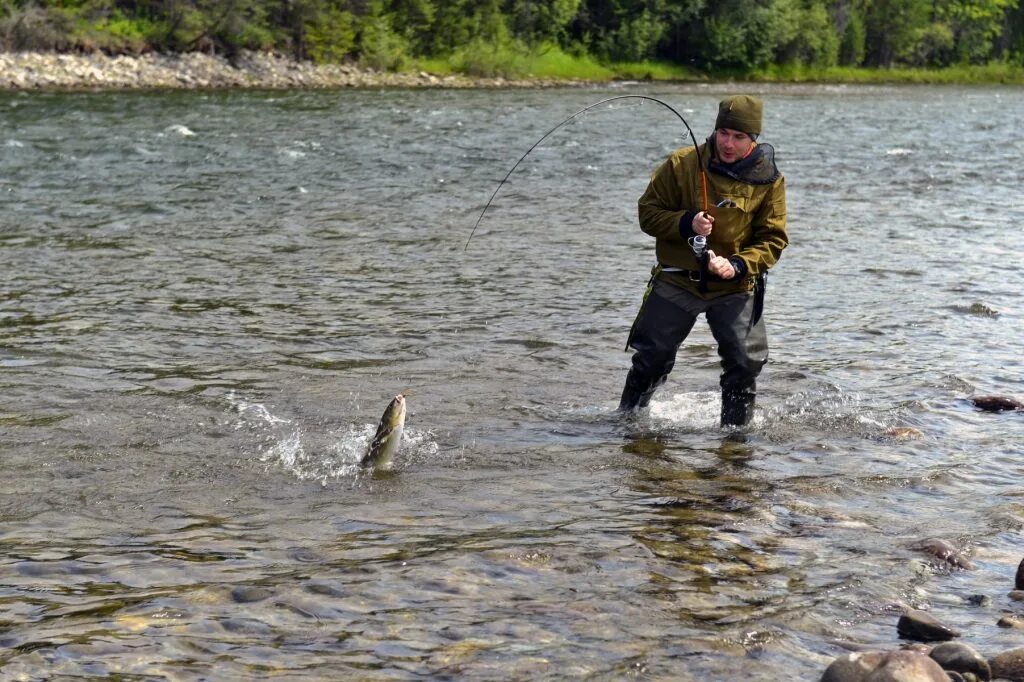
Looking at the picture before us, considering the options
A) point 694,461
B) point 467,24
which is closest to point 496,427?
point 694,461

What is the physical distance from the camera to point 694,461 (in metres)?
7.48

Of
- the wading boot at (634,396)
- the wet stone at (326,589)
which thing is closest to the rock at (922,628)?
the wet stone at (326,589)

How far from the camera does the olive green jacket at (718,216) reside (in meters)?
7.32

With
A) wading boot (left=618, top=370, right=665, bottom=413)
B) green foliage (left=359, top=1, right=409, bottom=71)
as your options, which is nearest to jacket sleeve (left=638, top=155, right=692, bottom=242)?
wading boot (left=618, top=370, right=665, bottom=413)

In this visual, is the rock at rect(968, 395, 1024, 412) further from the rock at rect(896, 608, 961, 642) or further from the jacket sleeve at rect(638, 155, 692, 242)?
the rock at rect(896, 608, 961, 642)

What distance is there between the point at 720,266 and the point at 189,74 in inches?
1977

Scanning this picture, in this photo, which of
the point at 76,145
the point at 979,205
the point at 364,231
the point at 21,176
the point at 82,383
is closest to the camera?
the point at 82,383

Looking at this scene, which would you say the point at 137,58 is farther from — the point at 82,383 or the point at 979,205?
the point at 82,383

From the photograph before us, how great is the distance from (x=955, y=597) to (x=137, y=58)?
53801 millimetres

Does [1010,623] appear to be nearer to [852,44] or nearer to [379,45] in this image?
[379,45]

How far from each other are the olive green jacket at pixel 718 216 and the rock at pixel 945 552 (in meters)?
2.02

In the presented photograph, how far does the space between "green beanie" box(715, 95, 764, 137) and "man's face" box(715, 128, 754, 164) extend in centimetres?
4

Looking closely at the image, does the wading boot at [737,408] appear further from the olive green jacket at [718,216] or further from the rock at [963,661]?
the rock at [963,661]

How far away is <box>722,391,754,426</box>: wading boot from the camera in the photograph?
26.2 ft
